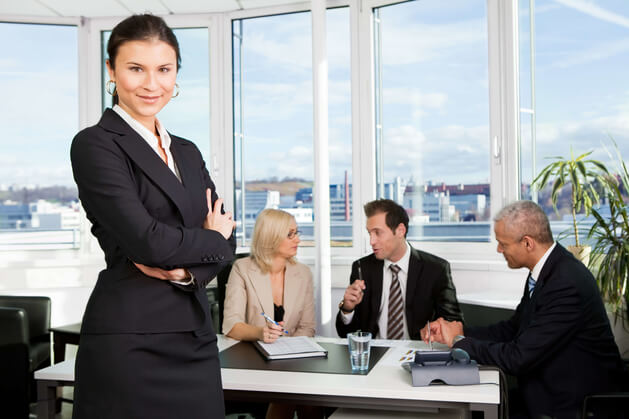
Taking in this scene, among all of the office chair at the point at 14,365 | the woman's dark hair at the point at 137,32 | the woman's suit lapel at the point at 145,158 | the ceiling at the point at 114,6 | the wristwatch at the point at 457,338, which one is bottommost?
the office chair at the point at 14,365

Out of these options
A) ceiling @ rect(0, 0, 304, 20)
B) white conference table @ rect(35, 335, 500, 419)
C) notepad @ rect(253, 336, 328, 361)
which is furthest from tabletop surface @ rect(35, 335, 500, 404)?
ceiling @ rect(0, 0, 304, 20)

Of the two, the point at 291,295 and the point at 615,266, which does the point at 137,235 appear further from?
the point at 615,266

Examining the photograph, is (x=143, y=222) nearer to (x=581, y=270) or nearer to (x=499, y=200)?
(x=581, y=270)

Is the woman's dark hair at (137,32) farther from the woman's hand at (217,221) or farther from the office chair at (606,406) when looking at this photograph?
Result: the office chair at (606,406)

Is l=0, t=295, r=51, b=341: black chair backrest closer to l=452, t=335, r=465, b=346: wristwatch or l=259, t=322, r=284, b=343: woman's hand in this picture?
l=259, t=322, r=284, b=343: woman's hand

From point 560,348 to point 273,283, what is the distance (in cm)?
140

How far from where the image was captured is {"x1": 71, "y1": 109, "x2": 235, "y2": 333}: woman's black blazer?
1.22m

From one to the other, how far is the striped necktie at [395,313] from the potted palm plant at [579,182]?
3.20 ft

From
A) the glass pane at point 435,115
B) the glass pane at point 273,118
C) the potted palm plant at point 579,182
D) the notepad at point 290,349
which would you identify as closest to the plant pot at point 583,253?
the potted palm plant at point 579,182

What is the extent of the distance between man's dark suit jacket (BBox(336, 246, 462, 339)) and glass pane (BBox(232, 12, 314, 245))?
1555 mm

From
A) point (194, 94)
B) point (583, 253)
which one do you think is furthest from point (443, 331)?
point (194, 94)

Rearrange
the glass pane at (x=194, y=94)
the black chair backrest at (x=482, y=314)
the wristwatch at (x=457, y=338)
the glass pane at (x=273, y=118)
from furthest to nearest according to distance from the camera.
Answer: the glass pane at (x=194, y=94) < the glass pane at (x=273, y=118) < the black chair backrest at (x=482, y=314) < the wristwatch at (x=457, y=338)

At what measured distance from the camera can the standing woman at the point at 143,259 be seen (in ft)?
4.02

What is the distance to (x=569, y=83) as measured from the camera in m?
3.65
